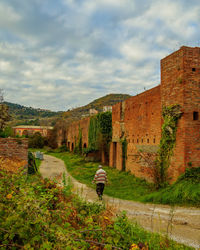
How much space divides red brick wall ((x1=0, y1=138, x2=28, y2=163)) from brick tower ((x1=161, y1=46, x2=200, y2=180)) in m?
6.68

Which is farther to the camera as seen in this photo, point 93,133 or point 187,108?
point 93,133

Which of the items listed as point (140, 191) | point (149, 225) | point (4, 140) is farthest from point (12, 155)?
point (149, 225)

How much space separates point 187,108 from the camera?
9094 millimetres

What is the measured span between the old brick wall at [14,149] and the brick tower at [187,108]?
6664mm

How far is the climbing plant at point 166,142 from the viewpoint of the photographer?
948 cm

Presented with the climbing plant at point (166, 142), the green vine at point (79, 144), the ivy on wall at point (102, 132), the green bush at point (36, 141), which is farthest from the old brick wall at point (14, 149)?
the green bush at point (36, 141)

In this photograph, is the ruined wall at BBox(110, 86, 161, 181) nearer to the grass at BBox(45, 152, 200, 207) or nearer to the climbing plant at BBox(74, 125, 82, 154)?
the grass at BBox(45, 152, 200, 207)

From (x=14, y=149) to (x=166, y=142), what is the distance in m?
6.87

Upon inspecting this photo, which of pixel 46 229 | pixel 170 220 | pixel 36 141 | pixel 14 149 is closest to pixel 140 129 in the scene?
pixel 14 149

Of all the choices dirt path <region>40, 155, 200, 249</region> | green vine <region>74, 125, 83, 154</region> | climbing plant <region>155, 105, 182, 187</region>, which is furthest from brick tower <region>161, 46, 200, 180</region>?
green vine <region>74, 125, 83, 154</region>

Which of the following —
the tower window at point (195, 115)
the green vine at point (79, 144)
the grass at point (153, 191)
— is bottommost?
the grass at point (153, 191)

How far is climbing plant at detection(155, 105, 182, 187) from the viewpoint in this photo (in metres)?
9.48

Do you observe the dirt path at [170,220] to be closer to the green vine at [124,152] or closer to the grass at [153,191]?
the grass at [153,191]

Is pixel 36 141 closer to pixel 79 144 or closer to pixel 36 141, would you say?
pixel 36 141
